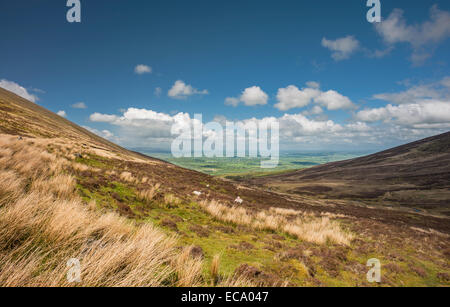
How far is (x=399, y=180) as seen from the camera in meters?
93.1

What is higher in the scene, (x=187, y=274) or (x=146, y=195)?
(x=187, y=274)

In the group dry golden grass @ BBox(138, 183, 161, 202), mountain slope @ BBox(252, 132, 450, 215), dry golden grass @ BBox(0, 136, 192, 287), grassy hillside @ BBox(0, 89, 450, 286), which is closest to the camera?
dry golden grass @ BBox(0, 136, 192, 287)

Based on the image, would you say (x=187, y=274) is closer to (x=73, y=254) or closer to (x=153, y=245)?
(x=153, y=245)

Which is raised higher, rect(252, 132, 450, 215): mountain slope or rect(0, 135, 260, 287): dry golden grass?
rect(0, 135, 260, 287): dry golden grass

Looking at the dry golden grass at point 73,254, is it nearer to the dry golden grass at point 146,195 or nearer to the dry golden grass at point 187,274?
the dry golden grass at point 187,274

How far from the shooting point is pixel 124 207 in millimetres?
8359

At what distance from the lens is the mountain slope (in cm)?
7150

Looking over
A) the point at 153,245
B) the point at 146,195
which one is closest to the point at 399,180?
the point at 146,195

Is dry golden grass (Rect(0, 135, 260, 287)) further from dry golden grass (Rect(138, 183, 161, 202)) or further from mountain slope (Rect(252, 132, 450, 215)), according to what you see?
mountain slope (Rect(252, 132, 450, 215))

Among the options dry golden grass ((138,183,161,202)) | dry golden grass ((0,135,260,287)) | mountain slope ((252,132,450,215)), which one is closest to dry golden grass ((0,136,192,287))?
dry golden grass ((0,135,260,287))
